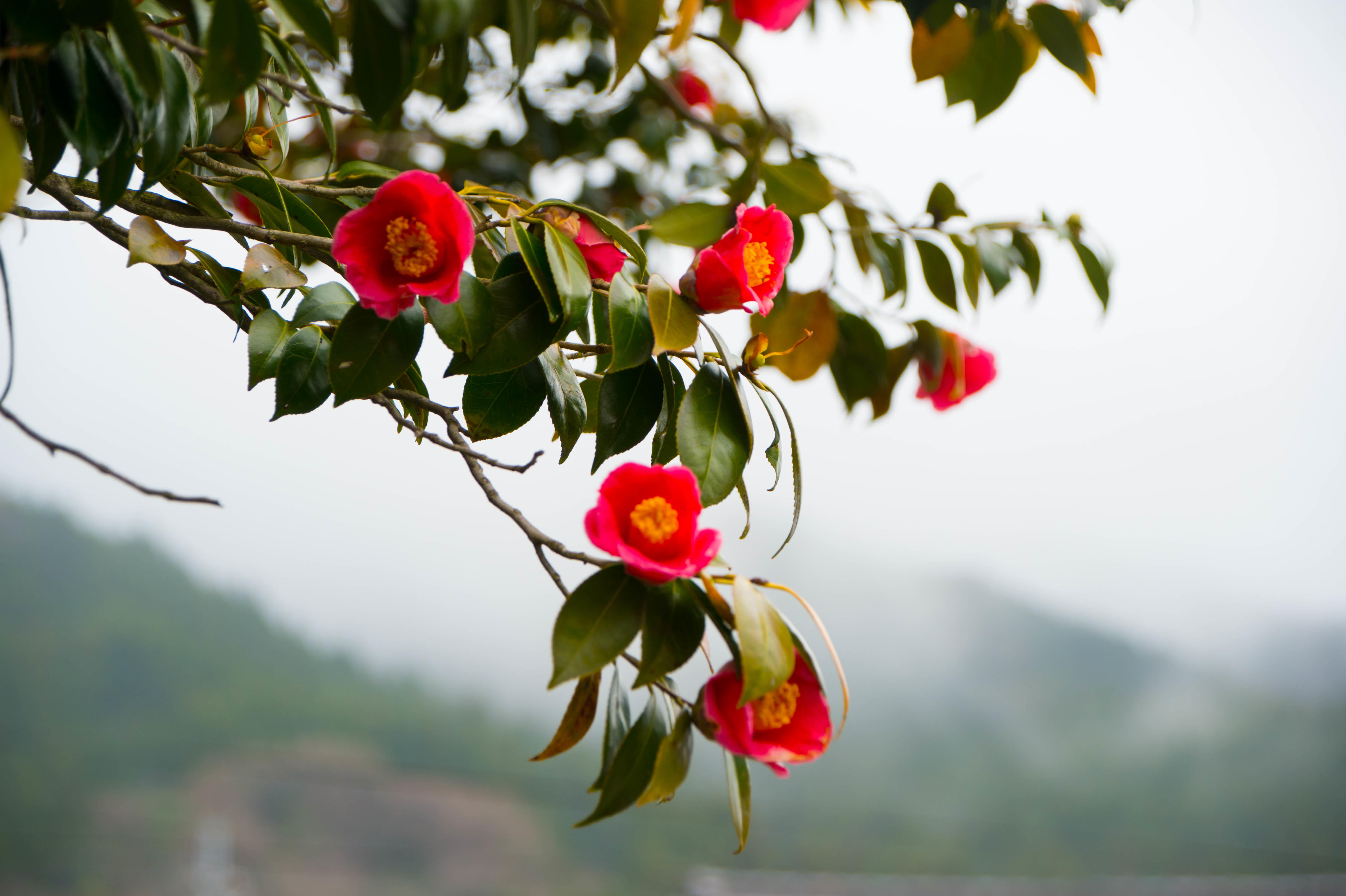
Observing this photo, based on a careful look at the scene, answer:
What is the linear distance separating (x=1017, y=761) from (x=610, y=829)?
3.07 feet

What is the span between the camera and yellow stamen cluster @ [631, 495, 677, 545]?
30cm

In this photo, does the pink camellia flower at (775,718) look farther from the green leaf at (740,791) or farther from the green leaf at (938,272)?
the green leaf at (938,272)

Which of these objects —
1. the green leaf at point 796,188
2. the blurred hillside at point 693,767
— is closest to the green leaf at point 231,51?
the green leaf at point 796,188

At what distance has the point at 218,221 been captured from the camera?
343 mm

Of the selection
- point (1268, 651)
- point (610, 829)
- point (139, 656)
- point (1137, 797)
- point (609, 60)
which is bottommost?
point (610, 829)

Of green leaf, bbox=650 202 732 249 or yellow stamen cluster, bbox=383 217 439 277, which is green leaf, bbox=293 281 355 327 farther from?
green leaf, bbox=650 202 732 249

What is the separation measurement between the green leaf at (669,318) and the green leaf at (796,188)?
23 cm

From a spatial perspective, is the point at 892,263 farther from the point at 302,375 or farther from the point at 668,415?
the point at 302,375

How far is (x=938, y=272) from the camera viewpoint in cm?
65

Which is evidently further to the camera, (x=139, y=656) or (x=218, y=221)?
(x=139, y=656)

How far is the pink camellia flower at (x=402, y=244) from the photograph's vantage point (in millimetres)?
302

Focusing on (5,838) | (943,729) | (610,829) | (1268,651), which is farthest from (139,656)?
(1268,651)

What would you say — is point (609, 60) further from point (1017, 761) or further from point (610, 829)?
point (1017, 761)

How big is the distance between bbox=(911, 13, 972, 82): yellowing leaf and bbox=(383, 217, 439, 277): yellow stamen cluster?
374 mm
